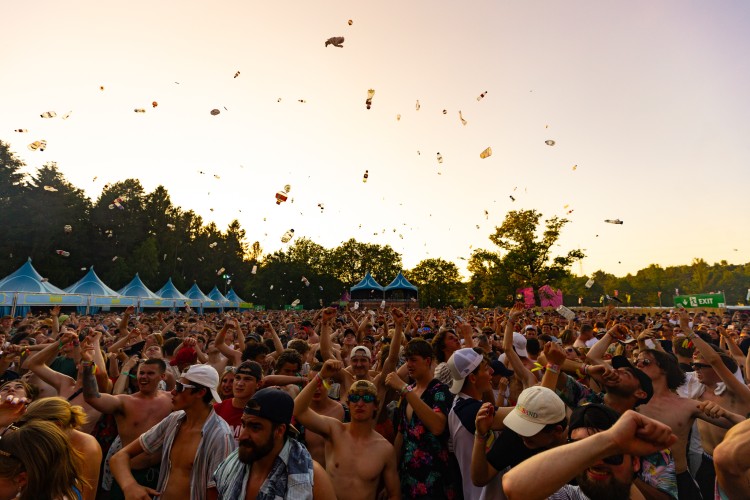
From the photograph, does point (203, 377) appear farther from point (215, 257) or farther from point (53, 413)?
point (215, 257)

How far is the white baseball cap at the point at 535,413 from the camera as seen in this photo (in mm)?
2324

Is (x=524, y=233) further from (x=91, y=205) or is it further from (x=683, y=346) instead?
(x=91, y=205)

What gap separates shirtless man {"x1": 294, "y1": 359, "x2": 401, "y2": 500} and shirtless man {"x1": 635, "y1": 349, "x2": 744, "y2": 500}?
102 inches

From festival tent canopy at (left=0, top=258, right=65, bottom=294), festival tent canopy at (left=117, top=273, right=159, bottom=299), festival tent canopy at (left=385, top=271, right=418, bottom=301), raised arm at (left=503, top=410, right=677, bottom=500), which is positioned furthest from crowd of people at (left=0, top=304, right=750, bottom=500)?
festival tent canopy at (left=385, top=271, right=418, bottom=301)

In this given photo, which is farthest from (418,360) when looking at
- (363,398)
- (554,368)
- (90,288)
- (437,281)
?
A: (437,281)

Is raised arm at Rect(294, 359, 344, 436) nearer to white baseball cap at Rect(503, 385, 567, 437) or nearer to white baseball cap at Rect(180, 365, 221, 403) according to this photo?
white baseball cap at Rect(180, 365, 221, 403)

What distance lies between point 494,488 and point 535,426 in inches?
37.7

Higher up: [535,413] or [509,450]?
[535,413]

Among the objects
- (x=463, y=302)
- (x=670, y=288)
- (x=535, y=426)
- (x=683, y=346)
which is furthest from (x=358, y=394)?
(x=670, y=288)

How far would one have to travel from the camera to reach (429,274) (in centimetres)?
7612

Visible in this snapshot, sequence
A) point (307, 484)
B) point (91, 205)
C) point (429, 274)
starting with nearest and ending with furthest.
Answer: point (307, 484) < point (91, 205) < point (429, 274)

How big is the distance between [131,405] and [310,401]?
2382 millimetres

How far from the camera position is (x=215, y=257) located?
79.3m

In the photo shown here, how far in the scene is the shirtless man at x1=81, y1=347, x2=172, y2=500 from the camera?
4.16 metres
